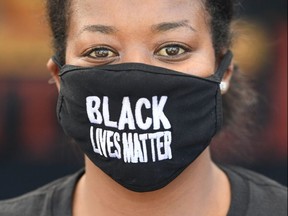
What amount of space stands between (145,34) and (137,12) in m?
0.07

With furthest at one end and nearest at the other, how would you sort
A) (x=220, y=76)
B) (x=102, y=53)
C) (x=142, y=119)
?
(x=220, y=76) < (x=102, y=53) < (x=142, y=119)

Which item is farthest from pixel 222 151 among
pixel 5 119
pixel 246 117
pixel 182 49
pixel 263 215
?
pixel 5 119

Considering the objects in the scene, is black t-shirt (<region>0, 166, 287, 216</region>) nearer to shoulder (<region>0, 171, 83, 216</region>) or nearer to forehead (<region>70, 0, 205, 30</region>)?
shoulder (<region>0, 171, 83, 216</region>)

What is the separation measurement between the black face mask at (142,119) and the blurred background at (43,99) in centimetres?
154

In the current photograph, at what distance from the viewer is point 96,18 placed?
2193 mm

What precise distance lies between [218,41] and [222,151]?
756 millimetres

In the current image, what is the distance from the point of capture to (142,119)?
210cm

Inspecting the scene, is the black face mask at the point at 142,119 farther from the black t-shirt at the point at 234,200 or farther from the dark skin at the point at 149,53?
the black t-shirt at the point at 234,200

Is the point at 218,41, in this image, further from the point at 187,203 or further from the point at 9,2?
the point at 9,2

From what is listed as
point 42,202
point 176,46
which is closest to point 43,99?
point 42,202

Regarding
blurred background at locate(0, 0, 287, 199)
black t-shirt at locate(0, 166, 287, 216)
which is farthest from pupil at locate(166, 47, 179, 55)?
blurred background at locate(0, 0, 287, 199)

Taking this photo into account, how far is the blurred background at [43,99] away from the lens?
3.79 meters

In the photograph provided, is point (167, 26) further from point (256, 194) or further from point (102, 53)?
point (256, 194)

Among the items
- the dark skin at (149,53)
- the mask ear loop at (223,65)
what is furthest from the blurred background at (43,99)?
the dark skin at (149,53)
